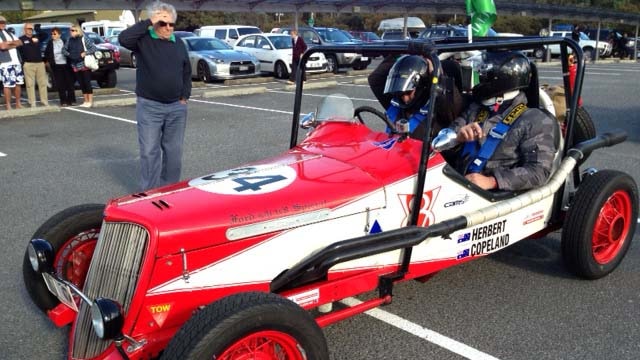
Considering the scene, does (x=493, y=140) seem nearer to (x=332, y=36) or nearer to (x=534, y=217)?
(x=534, y=217)

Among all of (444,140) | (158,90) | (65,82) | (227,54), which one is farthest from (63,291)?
(227,54)

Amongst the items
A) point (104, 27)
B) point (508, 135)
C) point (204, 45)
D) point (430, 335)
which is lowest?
point (430, 335)

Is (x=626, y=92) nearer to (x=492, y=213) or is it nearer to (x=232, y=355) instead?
(x=492, y=213)

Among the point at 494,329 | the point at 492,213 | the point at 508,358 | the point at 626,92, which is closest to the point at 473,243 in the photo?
the point at 492,213

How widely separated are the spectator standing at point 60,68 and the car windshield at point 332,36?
33.7 ft

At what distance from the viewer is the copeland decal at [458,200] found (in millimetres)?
3496

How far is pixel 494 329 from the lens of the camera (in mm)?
3486

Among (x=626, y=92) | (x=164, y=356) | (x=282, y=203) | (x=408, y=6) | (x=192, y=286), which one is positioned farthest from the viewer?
(x=408, y=6)

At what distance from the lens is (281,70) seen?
18.6 m

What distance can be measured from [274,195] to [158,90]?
8.63 ft

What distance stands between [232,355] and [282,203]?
2.63ft

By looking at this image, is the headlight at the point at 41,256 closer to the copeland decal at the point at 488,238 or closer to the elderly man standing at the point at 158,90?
the elderly man standing at the point at 158,90

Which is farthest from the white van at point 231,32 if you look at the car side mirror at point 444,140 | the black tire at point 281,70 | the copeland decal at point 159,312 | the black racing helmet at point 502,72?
the copeland decal at point 159,312

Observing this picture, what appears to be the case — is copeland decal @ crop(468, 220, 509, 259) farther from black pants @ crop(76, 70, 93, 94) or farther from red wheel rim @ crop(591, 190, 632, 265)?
black pants @ crop(76, 70, 93, 94)
